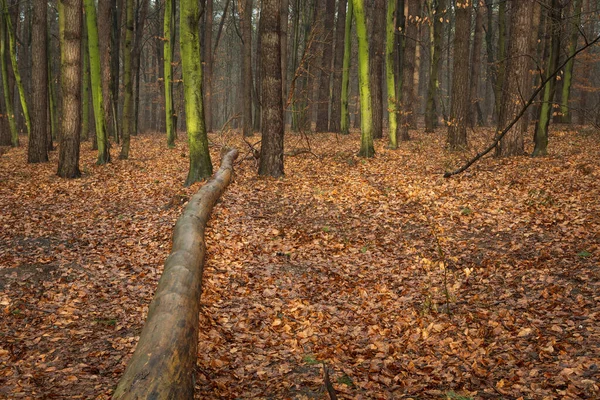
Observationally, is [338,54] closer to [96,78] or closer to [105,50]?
[105,50]

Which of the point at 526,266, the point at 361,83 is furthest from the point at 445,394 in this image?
the point at 361,83

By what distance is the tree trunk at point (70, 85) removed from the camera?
12.7 metres

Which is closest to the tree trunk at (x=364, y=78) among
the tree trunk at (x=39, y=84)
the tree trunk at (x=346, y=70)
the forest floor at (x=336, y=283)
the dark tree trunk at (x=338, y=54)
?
the forest floor at (x=336, y=283)

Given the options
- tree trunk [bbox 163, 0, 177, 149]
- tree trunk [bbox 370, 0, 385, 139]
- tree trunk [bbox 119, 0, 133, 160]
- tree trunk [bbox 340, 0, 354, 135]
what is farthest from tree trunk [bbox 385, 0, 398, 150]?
tree trunk [bbox 119, 0, 133, 160]

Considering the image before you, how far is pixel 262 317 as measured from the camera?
5969 millimetres

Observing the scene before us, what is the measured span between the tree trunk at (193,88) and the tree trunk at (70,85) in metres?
3.43

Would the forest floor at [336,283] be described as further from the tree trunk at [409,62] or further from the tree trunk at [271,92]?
the tree trunk at [409,62]

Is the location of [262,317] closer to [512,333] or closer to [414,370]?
[414,370]

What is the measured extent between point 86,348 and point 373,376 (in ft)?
10.1

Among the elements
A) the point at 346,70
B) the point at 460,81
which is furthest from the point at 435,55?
the point at 460,81

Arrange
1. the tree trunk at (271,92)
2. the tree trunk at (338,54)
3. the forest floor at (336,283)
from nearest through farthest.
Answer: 1. the forest floor at (336,283)
2. the tree trunk at (271,92)
3. the tree trunk at (338,54)

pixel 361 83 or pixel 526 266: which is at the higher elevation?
pixel 361 83

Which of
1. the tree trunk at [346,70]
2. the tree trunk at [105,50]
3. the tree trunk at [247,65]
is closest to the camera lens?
the tree trunk at [105,50]

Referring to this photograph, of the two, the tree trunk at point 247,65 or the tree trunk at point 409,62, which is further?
the tree trunk at point 247,65
